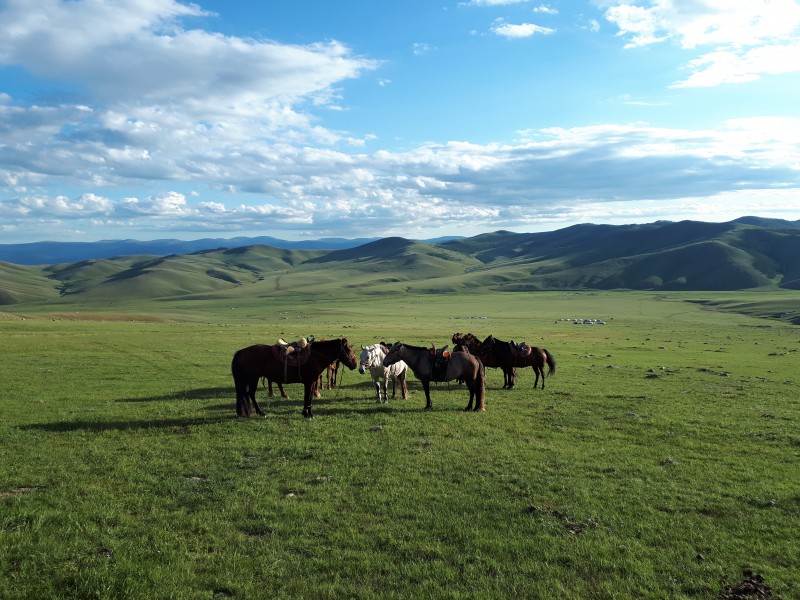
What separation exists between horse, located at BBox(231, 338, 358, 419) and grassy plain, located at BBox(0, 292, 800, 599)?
869 mm

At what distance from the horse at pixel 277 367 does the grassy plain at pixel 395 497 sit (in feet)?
2.85

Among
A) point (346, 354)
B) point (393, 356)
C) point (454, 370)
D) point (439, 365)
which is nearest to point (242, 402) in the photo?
point (346, 354)

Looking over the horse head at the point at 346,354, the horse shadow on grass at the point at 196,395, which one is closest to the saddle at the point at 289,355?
the horse head at the point at 346,354

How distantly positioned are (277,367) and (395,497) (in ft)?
28.9

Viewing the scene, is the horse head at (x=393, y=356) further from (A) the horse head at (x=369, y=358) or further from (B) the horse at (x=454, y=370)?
(A) the horse head at (x=369, y=358)

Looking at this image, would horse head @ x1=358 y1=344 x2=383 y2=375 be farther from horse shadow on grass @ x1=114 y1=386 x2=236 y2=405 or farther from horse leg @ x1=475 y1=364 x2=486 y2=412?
horse shadow on grass @ x1=114 y1=386 x2=236 y2=405

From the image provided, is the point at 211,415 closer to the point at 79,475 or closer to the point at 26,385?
the point at 79,475

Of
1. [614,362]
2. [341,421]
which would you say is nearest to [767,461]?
[341,421]

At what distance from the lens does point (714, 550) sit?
8.34 meters

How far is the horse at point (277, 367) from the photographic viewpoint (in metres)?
17.3

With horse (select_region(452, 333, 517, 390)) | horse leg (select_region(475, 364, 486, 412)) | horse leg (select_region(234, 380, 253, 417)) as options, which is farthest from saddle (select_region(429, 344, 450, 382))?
horse leg (select_region(234, 380, 253, 417))

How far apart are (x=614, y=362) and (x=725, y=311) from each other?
9967 cm

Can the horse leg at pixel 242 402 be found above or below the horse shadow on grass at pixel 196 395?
above

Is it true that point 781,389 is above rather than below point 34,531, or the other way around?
below
